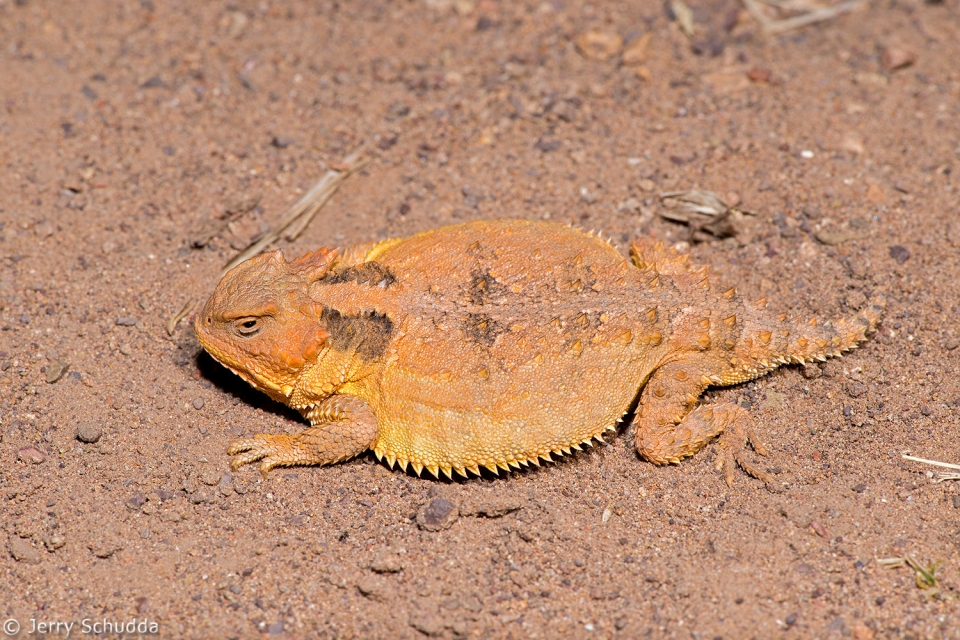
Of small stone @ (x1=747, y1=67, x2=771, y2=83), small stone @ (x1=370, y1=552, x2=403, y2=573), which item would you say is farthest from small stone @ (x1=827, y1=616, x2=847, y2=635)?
small stone @ (x1=747, y1=67, x2=771, y2=83)

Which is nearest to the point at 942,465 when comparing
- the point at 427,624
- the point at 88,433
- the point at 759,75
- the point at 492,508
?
the point at 492,508

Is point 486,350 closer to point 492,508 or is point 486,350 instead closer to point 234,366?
point 492,508

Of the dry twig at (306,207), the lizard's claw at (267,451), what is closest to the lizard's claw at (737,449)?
the lizard's claw at (267,451)

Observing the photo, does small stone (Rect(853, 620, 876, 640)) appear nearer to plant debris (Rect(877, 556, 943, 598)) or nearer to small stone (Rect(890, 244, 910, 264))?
plant debris (Rect(877, 556, 943, 598))

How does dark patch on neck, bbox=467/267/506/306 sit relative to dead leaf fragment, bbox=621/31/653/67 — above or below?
below

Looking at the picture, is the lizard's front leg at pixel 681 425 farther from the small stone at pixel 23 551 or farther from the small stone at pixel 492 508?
the small stone at pixel 23 551

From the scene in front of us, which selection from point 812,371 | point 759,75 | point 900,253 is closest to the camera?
point 812,371
